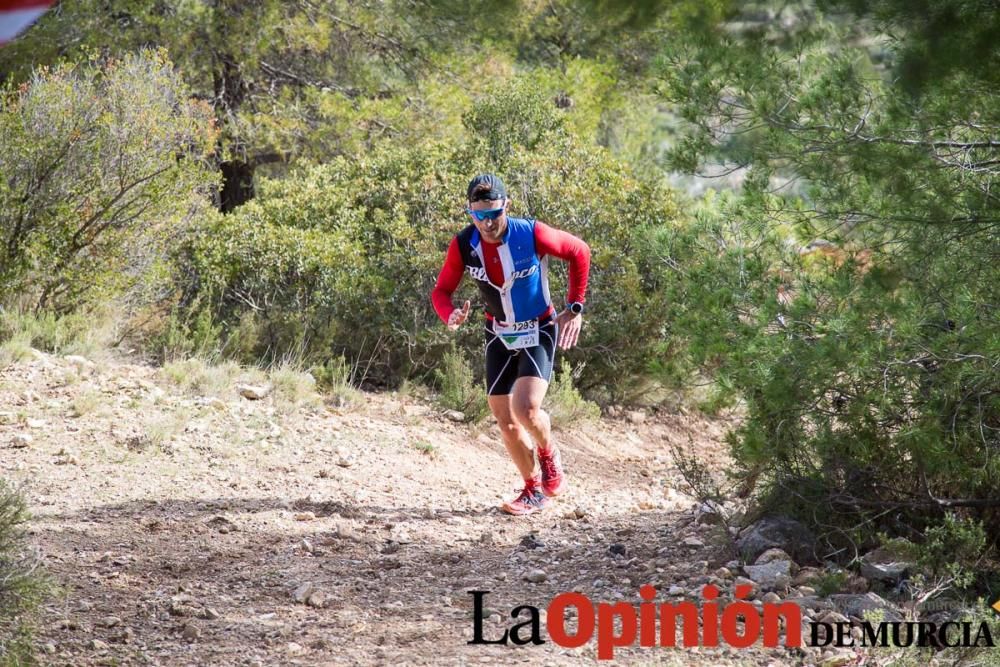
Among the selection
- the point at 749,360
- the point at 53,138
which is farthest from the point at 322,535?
the point at 53,138

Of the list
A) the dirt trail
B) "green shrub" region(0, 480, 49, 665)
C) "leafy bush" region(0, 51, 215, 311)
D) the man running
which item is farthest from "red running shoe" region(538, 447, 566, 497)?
"leafy bush" region(0, 51, 215, 311)

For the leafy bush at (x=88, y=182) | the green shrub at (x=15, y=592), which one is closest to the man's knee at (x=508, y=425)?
the green shrub at (x=15, y=592)

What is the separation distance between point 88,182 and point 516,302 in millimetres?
4546

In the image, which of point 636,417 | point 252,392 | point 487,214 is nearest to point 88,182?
point 252,392

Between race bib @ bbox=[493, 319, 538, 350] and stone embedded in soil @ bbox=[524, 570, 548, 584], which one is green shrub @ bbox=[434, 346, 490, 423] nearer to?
race bib @ bbox=[493, 319, 538, 350]

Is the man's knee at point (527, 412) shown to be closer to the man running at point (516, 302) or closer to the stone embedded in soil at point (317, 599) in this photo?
the man running at point (516, 302)

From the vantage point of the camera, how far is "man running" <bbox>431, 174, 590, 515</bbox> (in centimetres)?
679

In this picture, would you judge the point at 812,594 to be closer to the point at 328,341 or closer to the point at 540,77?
the point at 328,341

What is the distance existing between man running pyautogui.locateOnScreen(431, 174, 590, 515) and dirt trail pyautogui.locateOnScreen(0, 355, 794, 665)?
2.51ft

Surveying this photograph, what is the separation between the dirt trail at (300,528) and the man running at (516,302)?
77 cm

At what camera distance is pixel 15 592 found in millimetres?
4727

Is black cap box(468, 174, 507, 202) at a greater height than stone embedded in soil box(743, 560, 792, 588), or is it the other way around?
black cap box(468, 174, 507, 202)

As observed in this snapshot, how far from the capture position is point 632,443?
10227 millimetres

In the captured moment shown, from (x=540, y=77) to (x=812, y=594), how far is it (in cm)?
944
